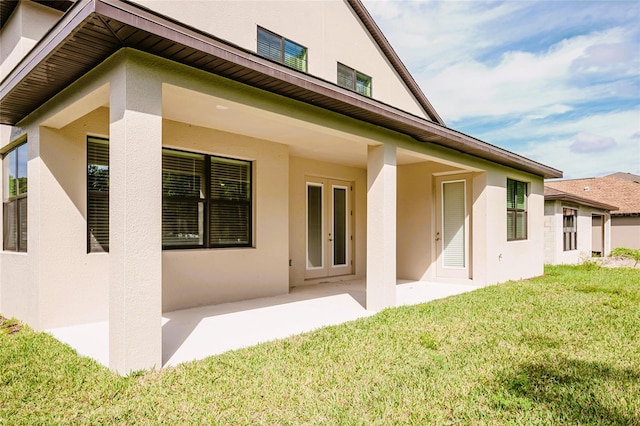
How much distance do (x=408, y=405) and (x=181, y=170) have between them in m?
5.48

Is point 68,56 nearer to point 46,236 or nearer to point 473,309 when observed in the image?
point 46,236

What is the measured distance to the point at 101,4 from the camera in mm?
3254

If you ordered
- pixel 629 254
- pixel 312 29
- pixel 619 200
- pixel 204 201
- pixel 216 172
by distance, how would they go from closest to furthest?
pixel 204 201, pixel 216 172, pixel 312 29, pixel 629 254, pixel 619 200

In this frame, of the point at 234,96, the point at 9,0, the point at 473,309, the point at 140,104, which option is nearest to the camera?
the point at 140,104

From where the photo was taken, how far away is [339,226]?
11.2m

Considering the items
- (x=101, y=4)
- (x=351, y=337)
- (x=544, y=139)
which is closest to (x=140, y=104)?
(x=101, y=4)

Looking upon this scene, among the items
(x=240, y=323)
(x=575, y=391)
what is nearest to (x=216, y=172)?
(x=240, y=323)

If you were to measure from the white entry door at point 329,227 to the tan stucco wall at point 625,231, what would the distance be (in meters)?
21.9

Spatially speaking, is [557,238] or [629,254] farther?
[629,254]

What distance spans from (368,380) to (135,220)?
2.77 m

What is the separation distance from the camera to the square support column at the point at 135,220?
3.85 meters

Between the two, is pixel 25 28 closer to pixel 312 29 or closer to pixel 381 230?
pixel 381 230

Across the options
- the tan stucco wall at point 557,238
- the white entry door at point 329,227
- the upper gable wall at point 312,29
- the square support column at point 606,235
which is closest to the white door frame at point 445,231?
the white entry door at point 329,227

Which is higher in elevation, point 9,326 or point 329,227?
point 329,227
